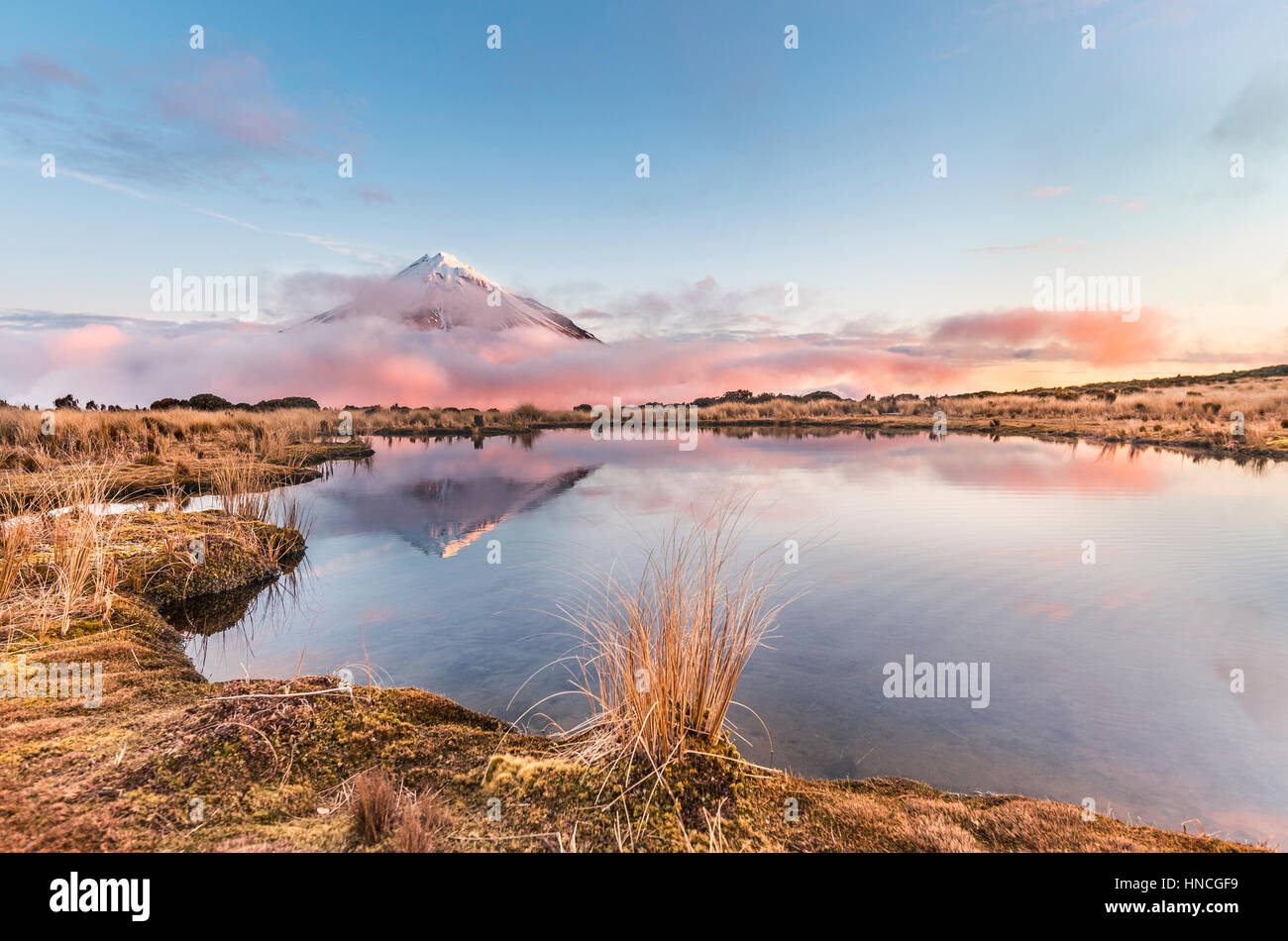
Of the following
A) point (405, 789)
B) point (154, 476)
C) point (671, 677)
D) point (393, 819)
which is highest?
point (154, 476)

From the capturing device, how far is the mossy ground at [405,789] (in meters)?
2.14

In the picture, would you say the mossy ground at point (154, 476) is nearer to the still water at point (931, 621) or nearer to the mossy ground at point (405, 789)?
the still water at point (931, 621)

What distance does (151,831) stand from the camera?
209cm

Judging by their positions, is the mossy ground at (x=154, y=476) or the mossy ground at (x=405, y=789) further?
the mossy ground at (x=154, y=476)

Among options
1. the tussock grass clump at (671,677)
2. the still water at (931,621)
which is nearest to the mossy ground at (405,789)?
the tussock grass clump at (671,677)

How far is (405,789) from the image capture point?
2.52 metres

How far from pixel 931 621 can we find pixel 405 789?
4605mm

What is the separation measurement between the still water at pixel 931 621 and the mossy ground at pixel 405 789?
51 centimetres

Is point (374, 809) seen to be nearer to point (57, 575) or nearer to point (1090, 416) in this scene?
point (57, 575)

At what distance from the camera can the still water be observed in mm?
3230

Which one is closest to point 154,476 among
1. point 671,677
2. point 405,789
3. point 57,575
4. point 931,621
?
point 57,575

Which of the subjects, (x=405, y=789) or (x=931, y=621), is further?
(x=931, y=621)

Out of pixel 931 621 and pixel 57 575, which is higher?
pixel 57 575
